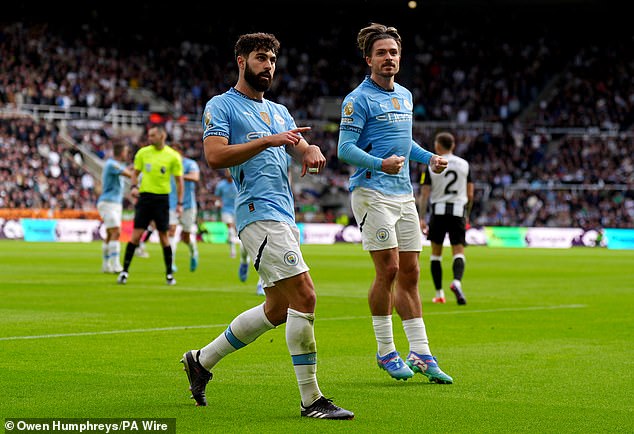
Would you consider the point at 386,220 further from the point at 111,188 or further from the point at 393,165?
the point at 111,188

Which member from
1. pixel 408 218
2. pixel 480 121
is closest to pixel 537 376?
pixel 408 218

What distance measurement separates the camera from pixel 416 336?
852 centimetres

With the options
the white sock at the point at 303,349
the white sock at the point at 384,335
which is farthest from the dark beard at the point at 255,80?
the white sock at the point at 384,335

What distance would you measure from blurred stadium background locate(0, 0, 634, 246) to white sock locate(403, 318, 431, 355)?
36450 millimetres

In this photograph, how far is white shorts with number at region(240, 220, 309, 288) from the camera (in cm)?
662

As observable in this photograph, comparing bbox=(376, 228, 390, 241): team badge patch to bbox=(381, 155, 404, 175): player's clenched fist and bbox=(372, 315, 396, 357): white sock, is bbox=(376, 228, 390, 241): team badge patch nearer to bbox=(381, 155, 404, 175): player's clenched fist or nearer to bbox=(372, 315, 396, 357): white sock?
bbox=(372, 315, 396, 357): white sock

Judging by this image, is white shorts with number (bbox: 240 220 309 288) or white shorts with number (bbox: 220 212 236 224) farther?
white shorts with number (bbox: 220 212 236 224)

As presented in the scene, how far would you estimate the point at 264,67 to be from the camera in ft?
22.5

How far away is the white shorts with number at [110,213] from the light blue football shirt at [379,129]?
45.2 ft

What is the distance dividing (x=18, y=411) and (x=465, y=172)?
9.97 meters

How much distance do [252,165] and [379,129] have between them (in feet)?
6.85

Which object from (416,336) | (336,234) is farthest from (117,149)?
(336,234)

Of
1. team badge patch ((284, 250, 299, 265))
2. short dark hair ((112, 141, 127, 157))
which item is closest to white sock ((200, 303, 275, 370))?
team badge patch ((284, 250, 299, 265))
